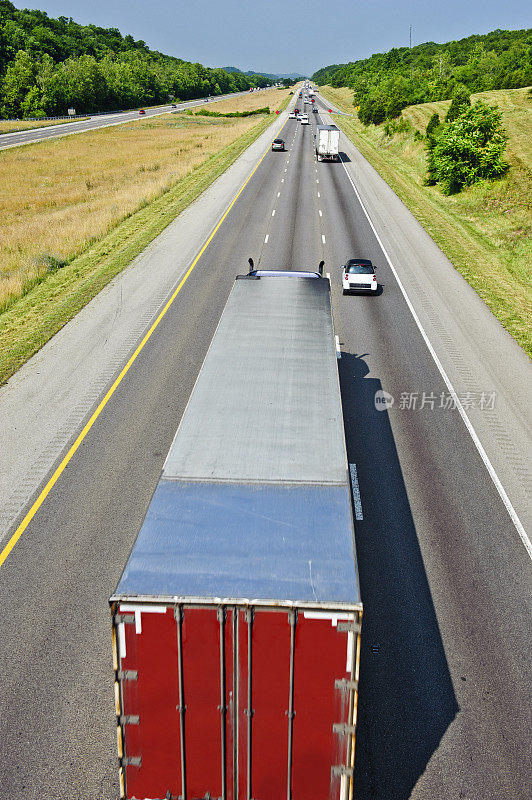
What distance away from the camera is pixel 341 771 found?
629 cm

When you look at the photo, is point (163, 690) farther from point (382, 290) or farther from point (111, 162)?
point (111, 162)

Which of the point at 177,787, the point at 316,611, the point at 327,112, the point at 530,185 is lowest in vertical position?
the point at 177,787

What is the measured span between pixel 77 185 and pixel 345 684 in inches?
2254

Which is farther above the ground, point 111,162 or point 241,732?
point 111,162

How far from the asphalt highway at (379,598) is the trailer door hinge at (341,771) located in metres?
1.57

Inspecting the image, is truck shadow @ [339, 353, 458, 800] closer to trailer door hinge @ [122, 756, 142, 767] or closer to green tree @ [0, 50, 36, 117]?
trailer door hinge @ [122, 756, 142, 767]

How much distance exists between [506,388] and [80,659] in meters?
14.3

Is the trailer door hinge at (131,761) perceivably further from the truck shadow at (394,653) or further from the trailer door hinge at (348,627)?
the truck shadow at (394,653)

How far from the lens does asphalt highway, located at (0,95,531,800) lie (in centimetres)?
781

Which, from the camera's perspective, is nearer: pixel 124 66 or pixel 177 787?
pixel 177 787

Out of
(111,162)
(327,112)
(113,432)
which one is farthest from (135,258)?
(327,112)

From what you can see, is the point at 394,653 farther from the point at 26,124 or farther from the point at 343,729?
the point at 26,124

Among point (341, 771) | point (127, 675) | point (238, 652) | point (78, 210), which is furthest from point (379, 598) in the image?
point (78, 210)

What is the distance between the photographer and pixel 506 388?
17.7 meters
